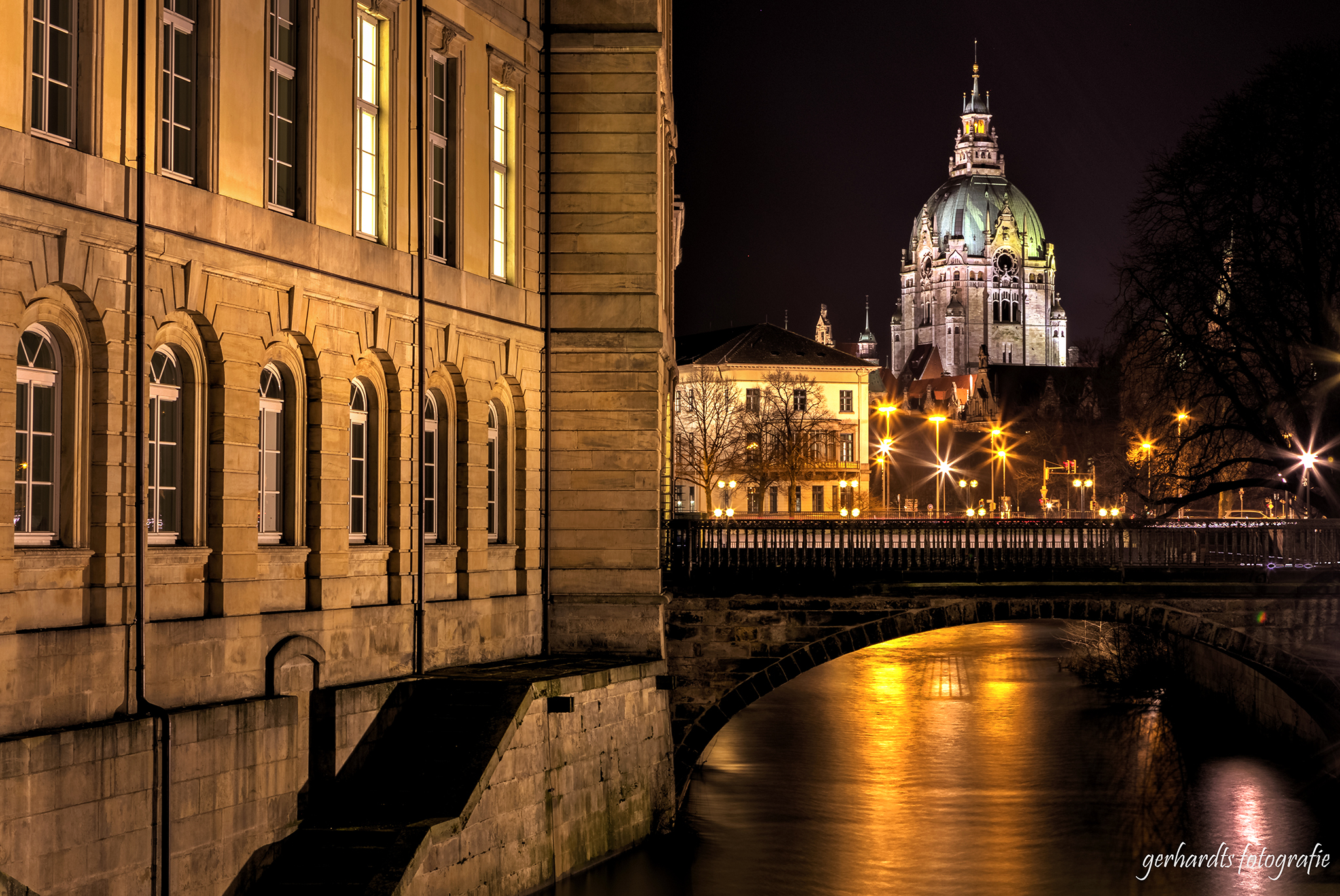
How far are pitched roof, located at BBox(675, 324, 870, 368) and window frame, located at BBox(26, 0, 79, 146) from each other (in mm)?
85545

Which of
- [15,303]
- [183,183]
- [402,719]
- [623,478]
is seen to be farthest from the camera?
[623,478]

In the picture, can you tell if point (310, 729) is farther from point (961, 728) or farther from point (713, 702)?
point (961, 728)

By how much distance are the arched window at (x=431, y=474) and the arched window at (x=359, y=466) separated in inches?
56.6

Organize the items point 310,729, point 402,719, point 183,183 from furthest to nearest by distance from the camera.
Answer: point 402,719 → point 310,729 → point 183,183

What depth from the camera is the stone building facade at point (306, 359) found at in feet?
48.2

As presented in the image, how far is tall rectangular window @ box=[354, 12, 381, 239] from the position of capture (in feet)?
64.7

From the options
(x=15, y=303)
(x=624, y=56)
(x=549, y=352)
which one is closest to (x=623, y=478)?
(x=549, y=352)

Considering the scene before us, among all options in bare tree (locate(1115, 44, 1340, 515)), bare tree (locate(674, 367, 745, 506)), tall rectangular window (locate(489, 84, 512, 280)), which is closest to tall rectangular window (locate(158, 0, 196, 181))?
tall rectangular window (locate(489, 84, 512, 280))

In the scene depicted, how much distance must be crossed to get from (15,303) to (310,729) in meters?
5.81

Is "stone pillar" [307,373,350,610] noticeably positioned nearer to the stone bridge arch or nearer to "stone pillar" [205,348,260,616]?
"stone pillar" [205,348,260,616]

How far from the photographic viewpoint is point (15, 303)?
46.2 feet

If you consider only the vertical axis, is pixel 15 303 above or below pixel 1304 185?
below

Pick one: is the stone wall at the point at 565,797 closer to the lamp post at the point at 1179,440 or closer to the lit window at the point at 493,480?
the lit window at the point at 493,480

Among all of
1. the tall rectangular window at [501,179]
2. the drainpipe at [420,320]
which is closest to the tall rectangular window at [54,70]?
the drainpipe at [420,320]
